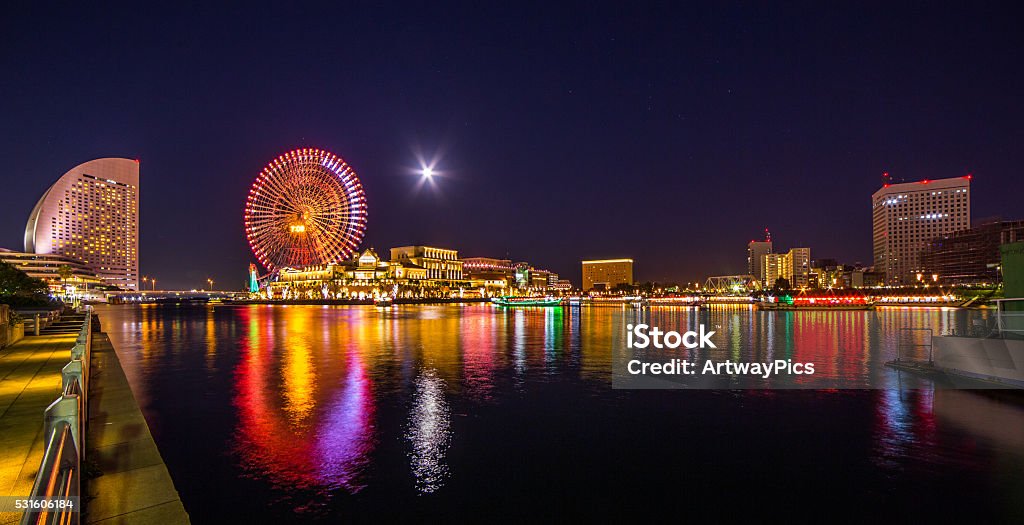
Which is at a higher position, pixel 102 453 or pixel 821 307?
pixel 102 453

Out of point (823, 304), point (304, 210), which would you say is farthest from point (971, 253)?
point (304, 210)

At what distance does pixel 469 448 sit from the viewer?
11.6 m

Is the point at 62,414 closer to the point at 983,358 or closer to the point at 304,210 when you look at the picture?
the point at 983,358

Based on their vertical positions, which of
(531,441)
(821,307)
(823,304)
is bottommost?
(821,307)

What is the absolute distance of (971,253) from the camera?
7018 inches

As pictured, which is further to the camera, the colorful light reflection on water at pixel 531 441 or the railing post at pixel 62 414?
the colorful light reflection on water at pixel 531 441

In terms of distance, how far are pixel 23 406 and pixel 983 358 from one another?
2572 cm

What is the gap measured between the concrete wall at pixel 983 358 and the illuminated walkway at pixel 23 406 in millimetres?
23525

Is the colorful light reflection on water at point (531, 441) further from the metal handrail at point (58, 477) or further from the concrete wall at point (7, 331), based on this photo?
the concrete wall at point (7, 331)

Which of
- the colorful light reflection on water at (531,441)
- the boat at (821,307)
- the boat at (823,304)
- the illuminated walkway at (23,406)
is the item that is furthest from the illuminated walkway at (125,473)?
the boat at (823,304)

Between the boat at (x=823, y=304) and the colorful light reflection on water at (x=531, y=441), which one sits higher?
the colorful light reflection on water at (x=531, y=441)

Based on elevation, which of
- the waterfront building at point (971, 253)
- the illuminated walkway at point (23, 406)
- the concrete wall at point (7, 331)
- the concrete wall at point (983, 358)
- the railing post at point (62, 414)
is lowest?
the concrete wall at point (983, 358)

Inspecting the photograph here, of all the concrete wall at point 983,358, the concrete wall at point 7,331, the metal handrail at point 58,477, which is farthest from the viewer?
the concrete wall at point 7,331

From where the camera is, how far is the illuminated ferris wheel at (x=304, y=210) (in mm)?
94688
